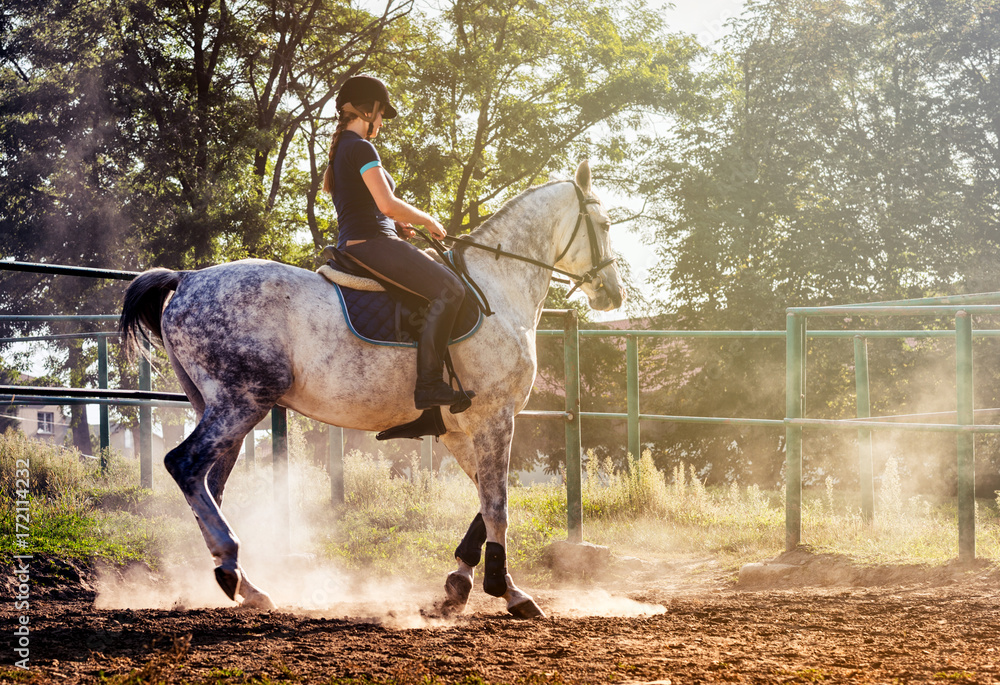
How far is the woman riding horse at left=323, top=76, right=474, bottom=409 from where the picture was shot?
424cm

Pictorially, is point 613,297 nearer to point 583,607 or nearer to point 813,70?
point 583,607

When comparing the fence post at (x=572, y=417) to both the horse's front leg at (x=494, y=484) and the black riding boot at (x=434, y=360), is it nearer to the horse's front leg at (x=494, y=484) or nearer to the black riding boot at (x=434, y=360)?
the horse's front leg at (x=494, y=484)

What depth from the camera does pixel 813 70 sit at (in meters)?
20.5

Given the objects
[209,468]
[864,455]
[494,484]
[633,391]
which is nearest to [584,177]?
[494,484]

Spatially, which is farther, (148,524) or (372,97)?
(148,524)

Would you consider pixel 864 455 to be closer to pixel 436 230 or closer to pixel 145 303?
pixel 436 230

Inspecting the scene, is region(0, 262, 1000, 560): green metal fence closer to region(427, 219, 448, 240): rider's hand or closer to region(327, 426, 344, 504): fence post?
region(427, 219, 448, 240): rider's hand

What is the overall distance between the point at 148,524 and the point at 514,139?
42.3 ft

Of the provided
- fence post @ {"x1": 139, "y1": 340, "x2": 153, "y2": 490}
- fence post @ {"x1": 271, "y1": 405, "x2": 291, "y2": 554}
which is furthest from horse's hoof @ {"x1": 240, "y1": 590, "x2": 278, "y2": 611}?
fence post @ {"x1": 139, "y1": 340, "x2": 153, "y2": 490}

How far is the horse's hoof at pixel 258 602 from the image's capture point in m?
4.14

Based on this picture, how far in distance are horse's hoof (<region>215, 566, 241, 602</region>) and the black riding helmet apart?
2.48m

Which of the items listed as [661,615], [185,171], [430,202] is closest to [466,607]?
[661,615]

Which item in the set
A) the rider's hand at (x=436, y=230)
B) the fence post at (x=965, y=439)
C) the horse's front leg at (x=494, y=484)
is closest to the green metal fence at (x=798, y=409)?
the fence post at (x=965, y=439)

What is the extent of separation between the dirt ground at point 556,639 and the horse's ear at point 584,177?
8.44 feet
